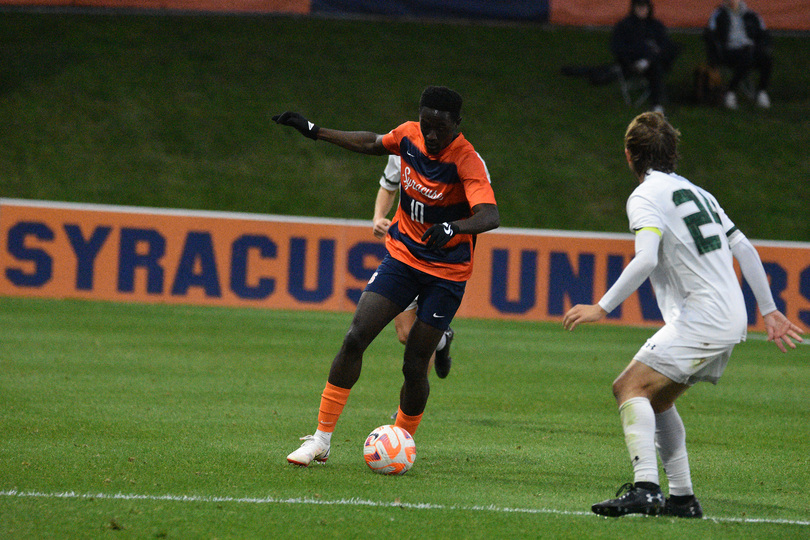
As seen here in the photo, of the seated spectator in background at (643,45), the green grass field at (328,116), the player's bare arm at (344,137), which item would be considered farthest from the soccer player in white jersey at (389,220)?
the seated spectator in background at (643,45)

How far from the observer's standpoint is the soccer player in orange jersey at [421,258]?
600 cm

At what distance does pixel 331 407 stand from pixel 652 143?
7.99 ft

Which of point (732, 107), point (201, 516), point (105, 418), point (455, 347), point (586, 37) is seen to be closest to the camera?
point (201, 516)

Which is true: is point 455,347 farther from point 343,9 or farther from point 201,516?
point 343,9

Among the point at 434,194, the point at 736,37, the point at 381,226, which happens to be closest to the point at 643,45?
the point at 736,37

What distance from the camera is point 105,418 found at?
7516mm

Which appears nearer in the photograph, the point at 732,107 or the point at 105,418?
the point at 105,418

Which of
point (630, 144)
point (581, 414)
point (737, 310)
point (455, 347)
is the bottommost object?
point (455, 347)

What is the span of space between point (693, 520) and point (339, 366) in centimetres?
221

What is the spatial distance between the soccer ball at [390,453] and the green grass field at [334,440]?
8 centimetres

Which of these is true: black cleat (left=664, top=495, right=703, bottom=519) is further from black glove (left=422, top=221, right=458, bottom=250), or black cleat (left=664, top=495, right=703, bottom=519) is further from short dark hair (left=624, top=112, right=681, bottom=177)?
black glove (left=422, top=221, right=458, bottom=250)

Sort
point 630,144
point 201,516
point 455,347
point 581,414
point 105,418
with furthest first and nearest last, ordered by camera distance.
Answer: point 455,347 → point 581,414 → point 105,418 → point 630,144 → point 201,516

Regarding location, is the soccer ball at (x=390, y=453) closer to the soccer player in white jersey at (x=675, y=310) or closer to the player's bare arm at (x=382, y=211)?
the soccer player in white jersey at (x=675, y=310)

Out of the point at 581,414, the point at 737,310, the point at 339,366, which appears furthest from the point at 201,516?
the point at 581,414
